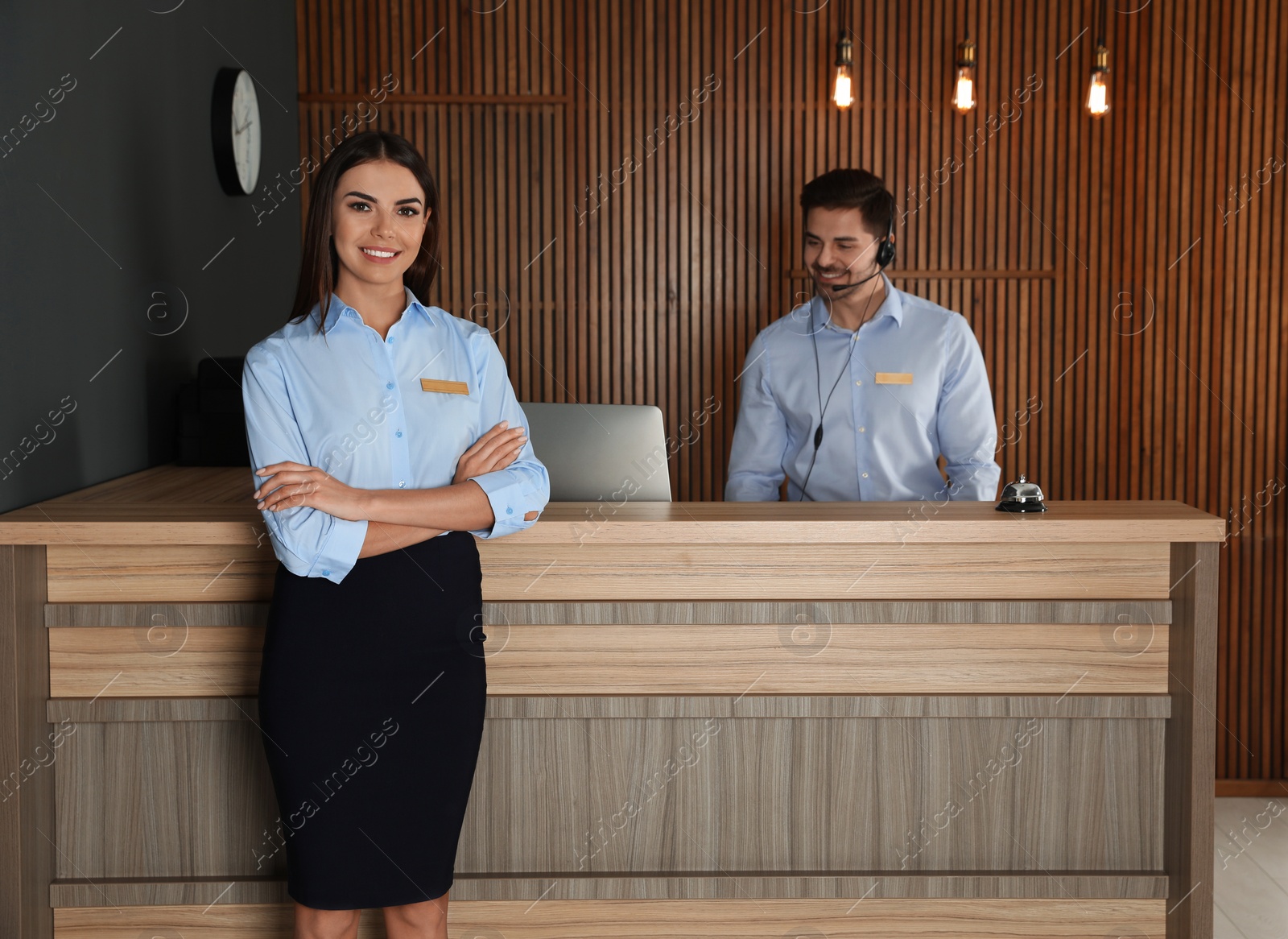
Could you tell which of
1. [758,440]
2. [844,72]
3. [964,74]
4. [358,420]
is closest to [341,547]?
[358,420]

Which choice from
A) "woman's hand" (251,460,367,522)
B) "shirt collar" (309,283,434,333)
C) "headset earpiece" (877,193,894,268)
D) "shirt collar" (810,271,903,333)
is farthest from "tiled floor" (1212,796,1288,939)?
"shirt collar" (309,283,434,333)

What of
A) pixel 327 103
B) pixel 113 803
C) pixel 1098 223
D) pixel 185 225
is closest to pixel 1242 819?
pixel 1098 223

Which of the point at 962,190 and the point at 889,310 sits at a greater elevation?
the point at 962,190

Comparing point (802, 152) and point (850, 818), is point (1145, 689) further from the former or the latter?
point (802, 152)

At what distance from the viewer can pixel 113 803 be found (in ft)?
7.91

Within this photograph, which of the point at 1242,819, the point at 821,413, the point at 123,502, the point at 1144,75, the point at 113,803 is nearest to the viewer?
the point at 113,803

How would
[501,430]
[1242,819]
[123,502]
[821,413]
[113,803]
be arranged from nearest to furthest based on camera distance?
1. [501,430]
2. [113,803]
3. [123,502]
4. [821,413]
5. [1242,819]

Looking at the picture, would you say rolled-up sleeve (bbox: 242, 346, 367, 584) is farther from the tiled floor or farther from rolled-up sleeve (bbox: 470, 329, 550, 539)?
the tiled floor

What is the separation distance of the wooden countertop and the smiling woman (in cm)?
29

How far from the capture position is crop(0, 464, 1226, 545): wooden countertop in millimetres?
2312

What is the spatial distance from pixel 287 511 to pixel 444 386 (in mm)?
398

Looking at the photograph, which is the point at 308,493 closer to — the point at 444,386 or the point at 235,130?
the point at 444,386

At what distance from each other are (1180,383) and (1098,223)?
0.84 metres

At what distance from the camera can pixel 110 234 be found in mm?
3129
